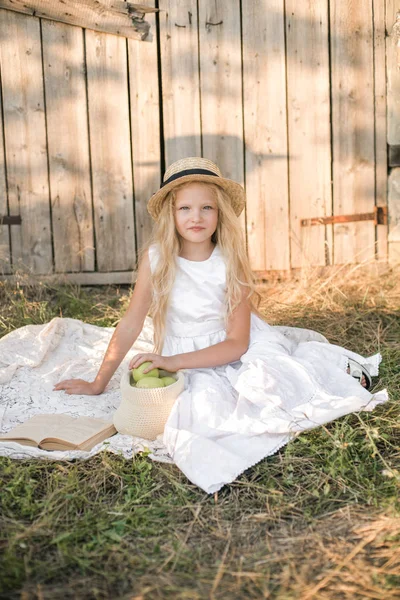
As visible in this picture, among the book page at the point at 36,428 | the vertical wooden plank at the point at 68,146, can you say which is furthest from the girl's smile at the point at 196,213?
the vertical wooden plank at the point at 68,146

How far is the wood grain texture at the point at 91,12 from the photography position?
4000 millimetres

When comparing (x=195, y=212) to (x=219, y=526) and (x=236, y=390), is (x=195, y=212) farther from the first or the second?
(x=219, y=526)

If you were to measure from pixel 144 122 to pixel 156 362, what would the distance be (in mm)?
2280

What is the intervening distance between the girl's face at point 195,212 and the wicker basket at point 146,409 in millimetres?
707

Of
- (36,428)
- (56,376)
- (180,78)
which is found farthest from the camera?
(180,78)

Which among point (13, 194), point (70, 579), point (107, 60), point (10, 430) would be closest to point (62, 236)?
point (13, 194)

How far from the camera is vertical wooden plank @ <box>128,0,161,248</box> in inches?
163

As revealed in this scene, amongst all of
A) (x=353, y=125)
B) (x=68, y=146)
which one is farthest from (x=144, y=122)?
(x=353, y=125)

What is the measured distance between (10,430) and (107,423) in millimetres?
368

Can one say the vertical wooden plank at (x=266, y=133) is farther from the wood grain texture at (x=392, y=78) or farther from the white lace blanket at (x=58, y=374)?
the white lace blanket at (x=58, y=374)

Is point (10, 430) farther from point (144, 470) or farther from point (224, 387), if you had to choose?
point (224, 387)

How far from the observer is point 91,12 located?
13.3 ft

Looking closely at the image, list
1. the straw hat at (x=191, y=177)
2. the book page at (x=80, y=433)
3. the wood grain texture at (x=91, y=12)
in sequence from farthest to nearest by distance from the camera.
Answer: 1. the wood grain texture at (x=91, y=12)
2. the straw hat at (x=191, y=177)
3. the book page at (x=80, y=433)

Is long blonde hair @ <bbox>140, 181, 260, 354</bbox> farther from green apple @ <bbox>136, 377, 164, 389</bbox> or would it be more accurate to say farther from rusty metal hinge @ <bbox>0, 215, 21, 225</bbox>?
rusty metal hinge @ <bbox>0, 215, 21, 225</bbox>
